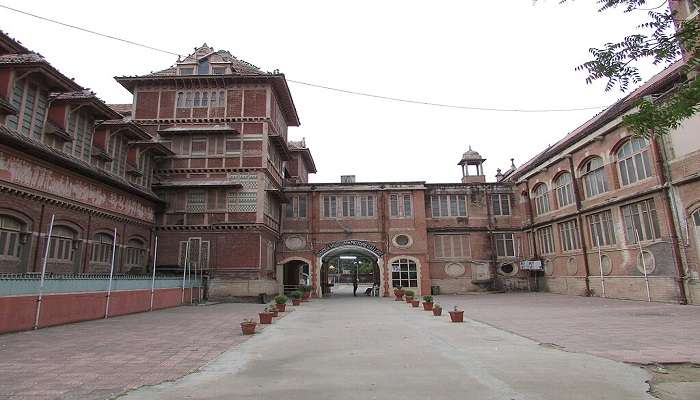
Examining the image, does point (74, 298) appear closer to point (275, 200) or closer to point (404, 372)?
point (404, 372)

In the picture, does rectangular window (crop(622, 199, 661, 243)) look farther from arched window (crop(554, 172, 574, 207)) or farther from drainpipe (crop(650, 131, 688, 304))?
arched window (crop(554, 172, 574, 207))

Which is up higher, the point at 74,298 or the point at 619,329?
the point at 74,298

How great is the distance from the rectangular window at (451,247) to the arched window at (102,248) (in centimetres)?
2174

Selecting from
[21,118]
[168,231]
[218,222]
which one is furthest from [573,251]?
[21,118]

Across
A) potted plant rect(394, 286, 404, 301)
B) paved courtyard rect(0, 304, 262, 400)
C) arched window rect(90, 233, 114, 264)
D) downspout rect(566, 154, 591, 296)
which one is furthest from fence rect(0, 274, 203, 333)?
downspout rect(566, 154, 591, 296)

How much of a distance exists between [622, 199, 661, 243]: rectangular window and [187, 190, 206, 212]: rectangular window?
76.6 ft

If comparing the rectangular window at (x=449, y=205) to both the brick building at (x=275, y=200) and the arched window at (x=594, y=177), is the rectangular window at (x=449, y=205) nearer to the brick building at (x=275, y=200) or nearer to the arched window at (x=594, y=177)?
the brick building at (x=275, y=200)

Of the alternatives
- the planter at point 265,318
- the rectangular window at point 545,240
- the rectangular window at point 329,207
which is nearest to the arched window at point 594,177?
the rectangular window at point 545,240

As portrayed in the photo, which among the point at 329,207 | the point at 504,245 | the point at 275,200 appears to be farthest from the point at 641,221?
the point at 275,200

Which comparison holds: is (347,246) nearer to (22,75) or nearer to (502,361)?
(22,75)

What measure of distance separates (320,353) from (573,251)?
76.0ft

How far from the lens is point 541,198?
31.0 m

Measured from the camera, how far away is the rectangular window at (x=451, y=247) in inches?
1280

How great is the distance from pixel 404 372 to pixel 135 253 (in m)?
20.8
